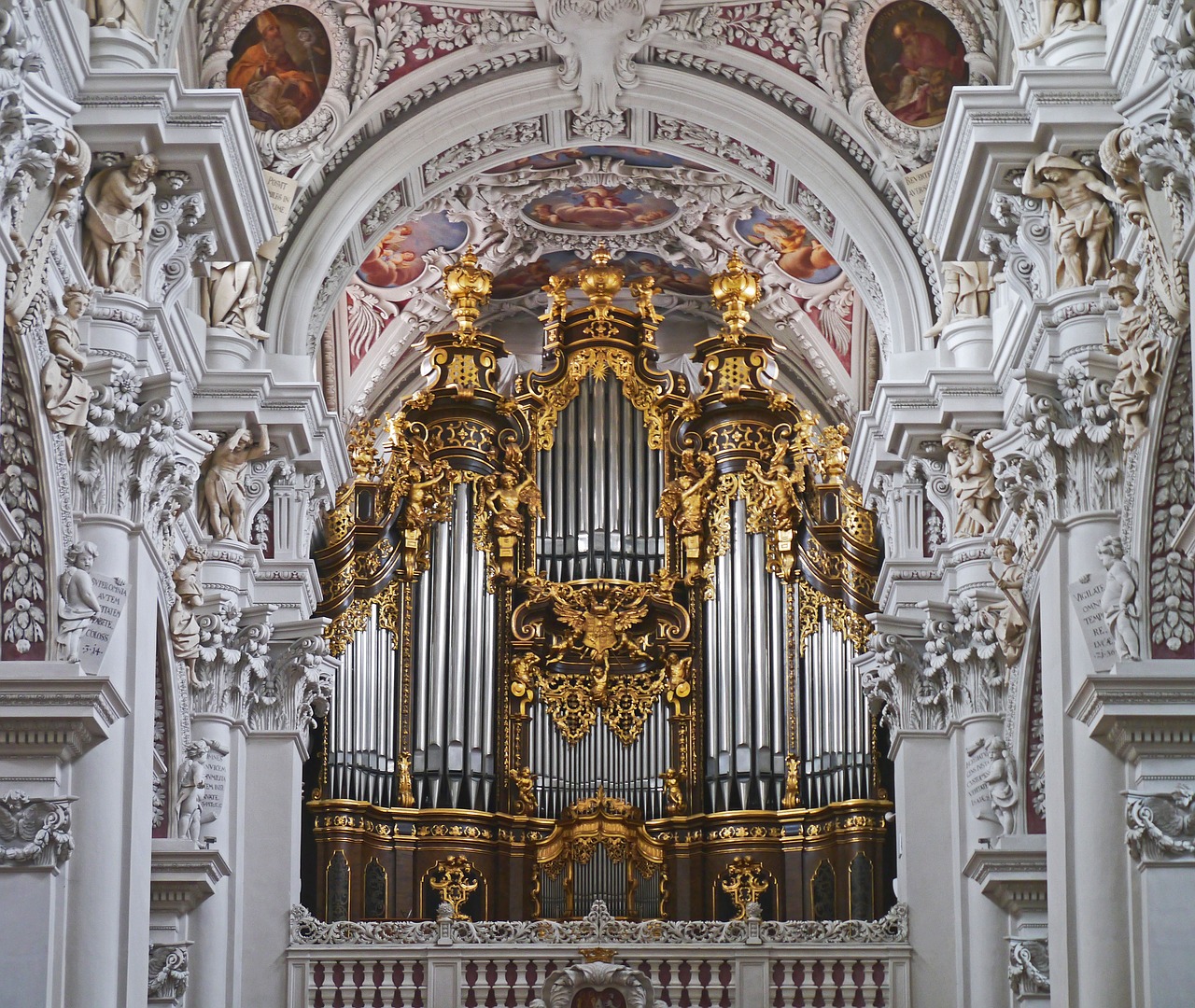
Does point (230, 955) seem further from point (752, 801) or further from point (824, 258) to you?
point (824, 258)

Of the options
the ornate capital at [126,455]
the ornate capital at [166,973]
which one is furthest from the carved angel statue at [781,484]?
the ornate capital at [126,455]

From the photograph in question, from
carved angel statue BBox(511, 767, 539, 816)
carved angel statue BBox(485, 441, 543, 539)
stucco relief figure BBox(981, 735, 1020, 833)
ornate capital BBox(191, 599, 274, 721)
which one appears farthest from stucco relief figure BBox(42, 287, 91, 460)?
carved angel statue BBox(485, 441, 543, 539)

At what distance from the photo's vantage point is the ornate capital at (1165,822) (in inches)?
543

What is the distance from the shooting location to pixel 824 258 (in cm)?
2428

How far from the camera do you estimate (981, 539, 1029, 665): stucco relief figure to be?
18.5 metres

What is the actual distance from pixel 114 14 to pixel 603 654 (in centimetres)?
934

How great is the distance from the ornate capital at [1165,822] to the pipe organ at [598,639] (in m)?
8.23

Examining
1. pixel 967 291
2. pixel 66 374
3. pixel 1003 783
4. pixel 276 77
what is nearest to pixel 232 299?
pixel 276 77

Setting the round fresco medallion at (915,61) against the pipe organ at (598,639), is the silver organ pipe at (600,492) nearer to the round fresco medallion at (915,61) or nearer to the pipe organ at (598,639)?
the pipe organ at (598,639)

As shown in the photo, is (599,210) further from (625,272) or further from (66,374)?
(66,374)

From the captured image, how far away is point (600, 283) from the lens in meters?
24.6

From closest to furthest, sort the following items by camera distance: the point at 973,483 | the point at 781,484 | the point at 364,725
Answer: the point at 973,483, the point at 364,725, the point at 781,484

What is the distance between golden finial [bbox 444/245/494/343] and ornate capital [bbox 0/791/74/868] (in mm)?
10626

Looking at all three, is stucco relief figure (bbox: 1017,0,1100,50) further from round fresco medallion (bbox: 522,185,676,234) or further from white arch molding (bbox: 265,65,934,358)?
round fresco medallion (bbox: 522,185,676,234)
